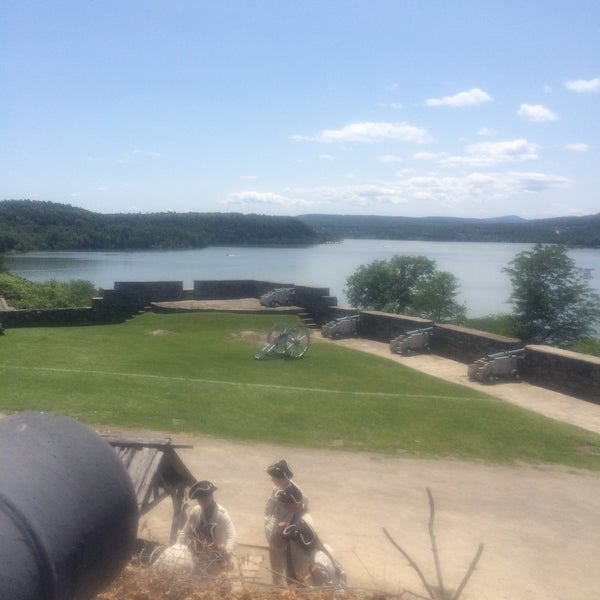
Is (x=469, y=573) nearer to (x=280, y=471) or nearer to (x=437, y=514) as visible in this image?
(x=437, y=514)

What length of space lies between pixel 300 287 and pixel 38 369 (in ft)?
34.7

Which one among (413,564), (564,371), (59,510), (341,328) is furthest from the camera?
(341,328)

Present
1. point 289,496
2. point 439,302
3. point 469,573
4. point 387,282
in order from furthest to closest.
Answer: point 387,282 → point 439,302 → point 469,573 → point 289,496

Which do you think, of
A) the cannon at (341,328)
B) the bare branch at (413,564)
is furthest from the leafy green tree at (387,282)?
the bare branch at (413,564)

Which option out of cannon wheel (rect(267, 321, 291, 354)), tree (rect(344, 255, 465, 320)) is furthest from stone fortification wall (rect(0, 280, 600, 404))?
tree (rect(344, 255, 465, 320))

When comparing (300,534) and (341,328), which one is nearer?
(300,534)

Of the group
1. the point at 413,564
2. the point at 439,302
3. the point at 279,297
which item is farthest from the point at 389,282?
the point at 413,564

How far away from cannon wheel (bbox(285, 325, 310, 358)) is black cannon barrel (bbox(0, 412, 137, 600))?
1273cm

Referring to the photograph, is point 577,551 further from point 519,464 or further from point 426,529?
point 519,464

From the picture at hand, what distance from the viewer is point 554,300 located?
36188mm

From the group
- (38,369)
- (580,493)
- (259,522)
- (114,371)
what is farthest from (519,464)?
(38,369)

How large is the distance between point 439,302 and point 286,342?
105 feet

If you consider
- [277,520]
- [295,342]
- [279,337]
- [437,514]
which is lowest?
[437,514]

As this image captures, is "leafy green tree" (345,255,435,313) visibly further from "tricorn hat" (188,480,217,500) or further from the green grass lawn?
"tricorn hat" (188,480,217,500)
